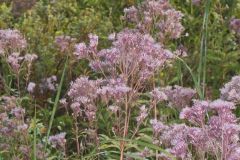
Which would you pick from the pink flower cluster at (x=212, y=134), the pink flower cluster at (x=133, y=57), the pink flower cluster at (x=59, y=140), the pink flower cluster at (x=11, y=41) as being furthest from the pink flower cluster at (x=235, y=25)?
the pink flower cluster at (x=212, y=134)

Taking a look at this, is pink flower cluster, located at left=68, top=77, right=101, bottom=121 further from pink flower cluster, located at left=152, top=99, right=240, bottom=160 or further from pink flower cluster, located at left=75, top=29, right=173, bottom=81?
pink flower cluster, located at left=152, top=99, right=240, bottom=160

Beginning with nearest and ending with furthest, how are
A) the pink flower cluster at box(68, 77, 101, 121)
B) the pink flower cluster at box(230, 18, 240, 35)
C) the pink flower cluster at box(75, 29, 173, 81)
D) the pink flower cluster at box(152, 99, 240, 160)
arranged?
the pink flower cluster at box(152, 99, 240, 160) → the pink flower cluster at box(75, 29, 173, 81) → the pink flower cluster at box(68, 77, 101, 121) → the pink flower cluster at box(230, 18, 240, 35)

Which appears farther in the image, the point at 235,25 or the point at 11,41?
the point at 235,25

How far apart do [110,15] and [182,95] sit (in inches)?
111

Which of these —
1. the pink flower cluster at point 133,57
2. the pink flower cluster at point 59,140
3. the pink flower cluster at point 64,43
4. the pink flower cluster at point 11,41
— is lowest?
the pink flower cluster at point 59,140

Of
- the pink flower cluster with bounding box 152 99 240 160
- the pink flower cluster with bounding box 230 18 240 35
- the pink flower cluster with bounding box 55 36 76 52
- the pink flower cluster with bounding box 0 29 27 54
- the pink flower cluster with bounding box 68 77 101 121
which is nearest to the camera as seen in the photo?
the pink flower cluster with bounding box 152 99 240 160

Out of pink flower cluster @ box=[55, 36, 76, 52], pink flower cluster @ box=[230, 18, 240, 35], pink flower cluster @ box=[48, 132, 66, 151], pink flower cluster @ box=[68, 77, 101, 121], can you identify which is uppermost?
pink flower cluster @ box=[68, 77, 101, 121]

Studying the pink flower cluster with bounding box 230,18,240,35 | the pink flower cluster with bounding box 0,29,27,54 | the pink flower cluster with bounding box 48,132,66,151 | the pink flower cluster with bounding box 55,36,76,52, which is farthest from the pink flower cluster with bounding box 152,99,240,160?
the pink flower cluster with bounding box 230,18,240,35

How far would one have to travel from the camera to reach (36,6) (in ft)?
22.0

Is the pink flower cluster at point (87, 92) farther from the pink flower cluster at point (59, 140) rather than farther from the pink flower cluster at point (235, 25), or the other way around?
the pink flower cluster at point (235, 25)

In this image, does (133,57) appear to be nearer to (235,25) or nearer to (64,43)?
(64,43)

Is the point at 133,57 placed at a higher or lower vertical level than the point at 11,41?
higher

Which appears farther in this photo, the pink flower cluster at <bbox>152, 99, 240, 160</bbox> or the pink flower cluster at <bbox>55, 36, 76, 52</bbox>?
the pink flower cluster at <bbox>55, 36, 76, 52</bbox>

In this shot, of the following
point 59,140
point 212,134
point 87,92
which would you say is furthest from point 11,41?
point 212,134
